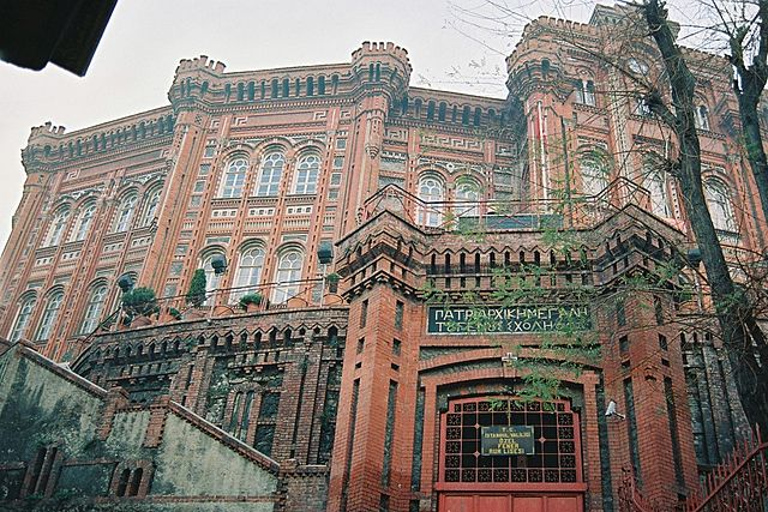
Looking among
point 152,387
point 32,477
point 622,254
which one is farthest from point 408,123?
point 32,477

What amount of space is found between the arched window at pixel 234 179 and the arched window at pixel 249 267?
8.72 feet

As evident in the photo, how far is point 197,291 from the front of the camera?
943 inches

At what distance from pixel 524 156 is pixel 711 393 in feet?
49.2

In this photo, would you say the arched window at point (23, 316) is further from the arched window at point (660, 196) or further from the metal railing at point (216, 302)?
the arched window at point (660, 196)

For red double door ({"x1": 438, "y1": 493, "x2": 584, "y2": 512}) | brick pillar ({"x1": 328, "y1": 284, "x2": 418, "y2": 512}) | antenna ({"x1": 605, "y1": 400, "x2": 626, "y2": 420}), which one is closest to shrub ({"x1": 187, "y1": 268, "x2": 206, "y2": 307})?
brick pillar ({"x1": 328, "y1": 284, "x2": 418, "y2": 512})

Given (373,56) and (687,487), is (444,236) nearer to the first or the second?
(687,487)

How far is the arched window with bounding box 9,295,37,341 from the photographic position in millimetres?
30353

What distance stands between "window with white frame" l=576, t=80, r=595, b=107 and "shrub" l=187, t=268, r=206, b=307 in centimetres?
1541

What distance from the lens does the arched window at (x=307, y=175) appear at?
30.0m

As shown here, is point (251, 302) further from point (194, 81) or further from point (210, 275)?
point (194, 81)

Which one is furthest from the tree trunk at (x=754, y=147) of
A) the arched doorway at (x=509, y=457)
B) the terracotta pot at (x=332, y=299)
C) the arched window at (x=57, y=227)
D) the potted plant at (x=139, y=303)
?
the arched window at (x=57, y=227)

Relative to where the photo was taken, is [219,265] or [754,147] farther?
[219,265]

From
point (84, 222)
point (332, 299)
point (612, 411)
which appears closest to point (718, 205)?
point (332, 299)

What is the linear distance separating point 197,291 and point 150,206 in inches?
374
